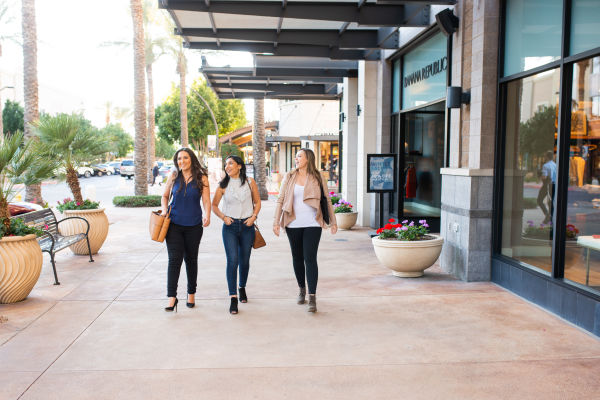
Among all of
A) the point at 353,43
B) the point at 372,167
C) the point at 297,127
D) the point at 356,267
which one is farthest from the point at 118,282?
the point at 297,127

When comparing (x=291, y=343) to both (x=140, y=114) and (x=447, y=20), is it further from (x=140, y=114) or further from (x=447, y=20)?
(x=140, y=114)

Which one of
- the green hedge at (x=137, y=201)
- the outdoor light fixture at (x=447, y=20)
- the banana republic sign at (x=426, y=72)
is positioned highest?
the outdoor light fixture at (x=447, y=20)

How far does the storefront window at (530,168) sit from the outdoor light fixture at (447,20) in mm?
1484

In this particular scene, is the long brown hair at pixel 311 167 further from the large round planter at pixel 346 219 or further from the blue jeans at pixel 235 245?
the large round planter at pixel 346 219

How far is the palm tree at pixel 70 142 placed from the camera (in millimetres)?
10453

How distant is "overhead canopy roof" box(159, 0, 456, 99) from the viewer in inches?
365

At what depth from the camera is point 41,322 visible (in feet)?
19.3

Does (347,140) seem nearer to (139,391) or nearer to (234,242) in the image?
(234,242)

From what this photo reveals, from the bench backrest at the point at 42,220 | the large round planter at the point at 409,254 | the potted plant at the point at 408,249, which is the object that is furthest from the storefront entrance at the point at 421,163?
the bench backrest at the point at 42,220

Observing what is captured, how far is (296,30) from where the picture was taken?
11.7 meters

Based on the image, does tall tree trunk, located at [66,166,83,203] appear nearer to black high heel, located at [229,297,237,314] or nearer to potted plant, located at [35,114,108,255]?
potted plant, located at [35,114,108,255]

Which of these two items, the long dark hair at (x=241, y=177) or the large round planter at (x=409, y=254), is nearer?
the long dark hair at (x=241, y=177)

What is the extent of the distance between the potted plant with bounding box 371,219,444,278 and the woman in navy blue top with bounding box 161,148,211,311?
2884 mm

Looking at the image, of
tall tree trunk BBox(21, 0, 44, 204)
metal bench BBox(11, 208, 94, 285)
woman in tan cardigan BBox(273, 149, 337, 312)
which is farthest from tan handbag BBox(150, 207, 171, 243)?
tall tree trunk BBox(21, 0, 44, 204)
